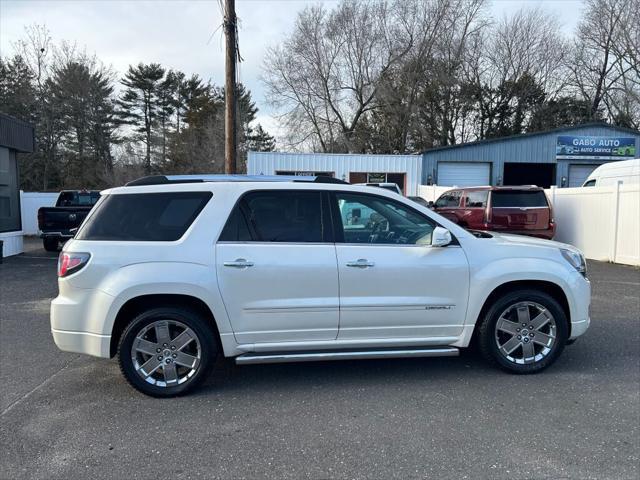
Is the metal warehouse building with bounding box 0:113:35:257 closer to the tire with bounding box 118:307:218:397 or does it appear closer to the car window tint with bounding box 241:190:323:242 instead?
the tire with bounding box 118:307:218:397

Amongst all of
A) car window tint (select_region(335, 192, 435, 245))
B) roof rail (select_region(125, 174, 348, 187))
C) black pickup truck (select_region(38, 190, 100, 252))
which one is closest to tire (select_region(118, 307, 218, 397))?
roof rail (select_region(125, 174, 348, 187))

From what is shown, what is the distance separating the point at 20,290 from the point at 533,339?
8662 millimetres

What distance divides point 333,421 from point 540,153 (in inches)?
1082

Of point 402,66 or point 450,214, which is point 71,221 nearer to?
point 450,214

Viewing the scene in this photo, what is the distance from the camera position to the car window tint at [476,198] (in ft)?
42.4

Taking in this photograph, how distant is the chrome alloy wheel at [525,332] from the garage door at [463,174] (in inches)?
918

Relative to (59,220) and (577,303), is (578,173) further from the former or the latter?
(577,303)

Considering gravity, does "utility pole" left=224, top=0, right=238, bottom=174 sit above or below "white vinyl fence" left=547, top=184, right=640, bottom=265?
above

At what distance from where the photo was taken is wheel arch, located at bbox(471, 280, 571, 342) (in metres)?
4.66

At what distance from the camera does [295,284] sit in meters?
4.25

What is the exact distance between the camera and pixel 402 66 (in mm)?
36625

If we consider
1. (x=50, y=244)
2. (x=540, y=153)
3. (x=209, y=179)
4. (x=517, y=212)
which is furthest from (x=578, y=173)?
(x=209, y=179)

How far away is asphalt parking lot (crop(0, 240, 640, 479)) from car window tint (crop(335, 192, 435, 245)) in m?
1.32

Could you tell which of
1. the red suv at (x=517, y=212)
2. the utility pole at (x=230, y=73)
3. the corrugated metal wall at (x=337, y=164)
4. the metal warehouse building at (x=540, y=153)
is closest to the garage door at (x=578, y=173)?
the metal warehouse building at (x=540, y=153)
